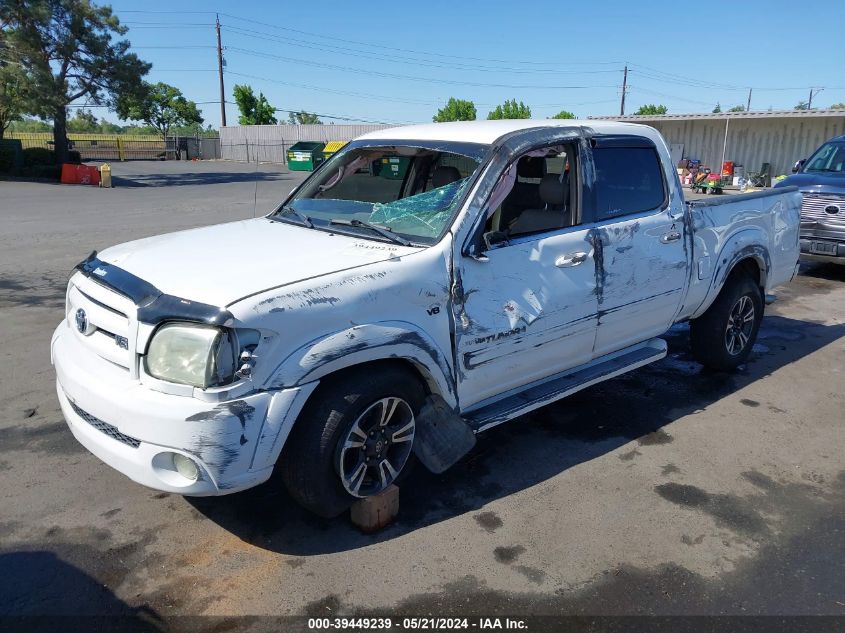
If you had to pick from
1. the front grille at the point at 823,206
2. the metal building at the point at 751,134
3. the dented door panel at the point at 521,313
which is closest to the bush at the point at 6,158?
the metal building at the point at 751,134

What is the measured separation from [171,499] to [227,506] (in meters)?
0.34

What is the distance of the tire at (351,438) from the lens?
3.06 meters

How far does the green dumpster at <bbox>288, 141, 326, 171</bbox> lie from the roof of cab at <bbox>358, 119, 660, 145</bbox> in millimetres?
31621

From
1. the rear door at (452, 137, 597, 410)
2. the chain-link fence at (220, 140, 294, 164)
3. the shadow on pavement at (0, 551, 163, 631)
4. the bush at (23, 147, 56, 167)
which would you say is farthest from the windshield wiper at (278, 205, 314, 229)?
the chain-link fence at (220, 140, 294, 164)

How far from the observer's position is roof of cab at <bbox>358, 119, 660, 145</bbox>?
4.09 meters

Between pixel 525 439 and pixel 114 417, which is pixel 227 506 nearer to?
pixel 114 417

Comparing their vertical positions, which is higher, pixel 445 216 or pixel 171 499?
pixel 445 216

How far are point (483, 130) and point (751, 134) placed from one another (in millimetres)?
24874

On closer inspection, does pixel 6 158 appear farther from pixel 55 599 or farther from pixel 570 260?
pixel 570 260

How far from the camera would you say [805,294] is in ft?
29.6

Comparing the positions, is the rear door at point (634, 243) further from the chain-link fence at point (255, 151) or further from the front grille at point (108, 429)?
the chain-link fence at point (255, 151)

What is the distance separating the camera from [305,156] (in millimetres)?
36531

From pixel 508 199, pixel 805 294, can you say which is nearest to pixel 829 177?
pixel 805 294

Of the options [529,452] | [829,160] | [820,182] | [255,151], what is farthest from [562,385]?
[255,151]
